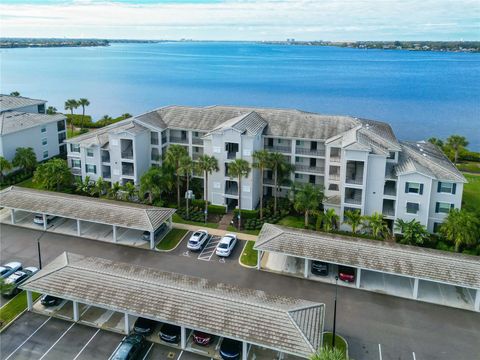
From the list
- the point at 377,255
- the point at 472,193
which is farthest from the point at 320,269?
the point at 472,193

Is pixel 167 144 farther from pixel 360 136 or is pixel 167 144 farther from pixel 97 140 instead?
pixel 360 136

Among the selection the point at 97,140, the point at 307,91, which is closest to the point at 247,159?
the point at 97,140

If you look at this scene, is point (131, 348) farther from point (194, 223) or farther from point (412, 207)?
point (412, 207)

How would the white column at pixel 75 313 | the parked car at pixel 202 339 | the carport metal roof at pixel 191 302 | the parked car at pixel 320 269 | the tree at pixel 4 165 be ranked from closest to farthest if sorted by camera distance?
the carport metal roof at pixel 191 302 → the parked car at pixel 202 339 → the white column at pixel 75 313 → the parked car at pixel 320 269 → the tree at pixel 4 165

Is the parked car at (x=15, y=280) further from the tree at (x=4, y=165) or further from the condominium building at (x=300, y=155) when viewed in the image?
the tree at (x=4, y=165)

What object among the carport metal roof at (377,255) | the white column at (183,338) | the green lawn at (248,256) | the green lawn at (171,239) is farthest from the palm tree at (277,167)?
the white column at (183,338)

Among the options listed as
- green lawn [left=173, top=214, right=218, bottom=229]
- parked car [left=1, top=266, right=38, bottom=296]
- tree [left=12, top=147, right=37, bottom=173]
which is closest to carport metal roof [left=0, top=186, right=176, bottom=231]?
green lawn [left=173, top=214, right=218, bottom=229]
